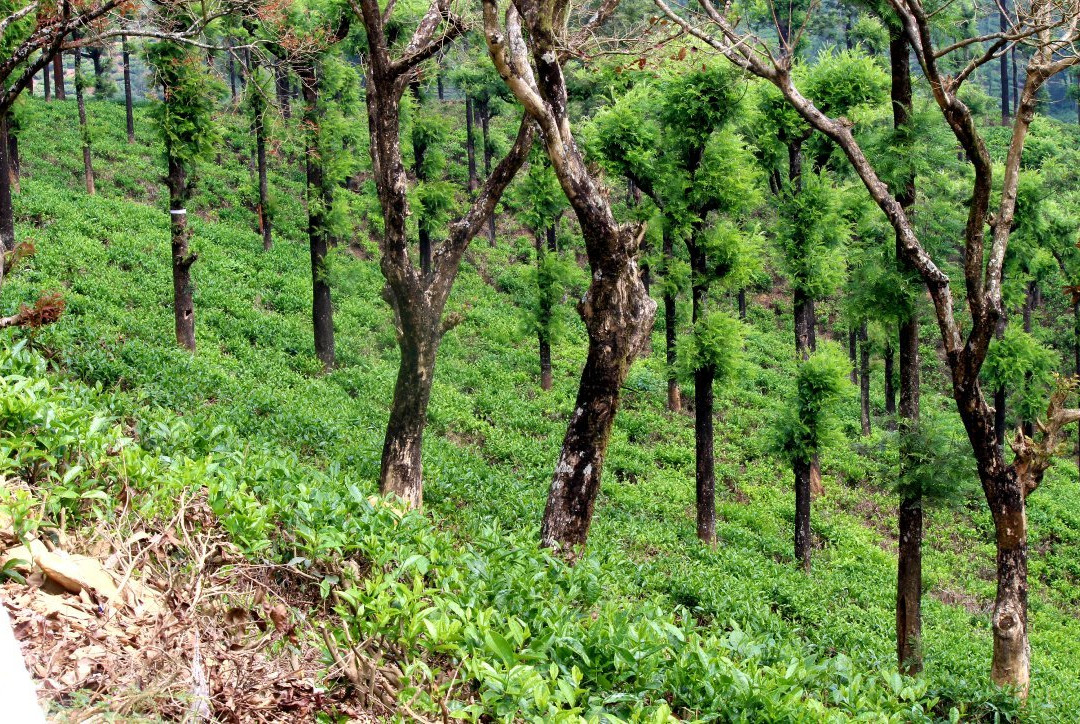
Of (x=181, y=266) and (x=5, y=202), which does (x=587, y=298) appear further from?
(x=5, y=202)

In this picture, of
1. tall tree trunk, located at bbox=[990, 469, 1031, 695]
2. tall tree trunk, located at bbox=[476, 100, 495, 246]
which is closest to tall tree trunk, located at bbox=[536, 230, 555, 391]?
tall tree trunk, located at bbox=[476, 100, 495, 246]

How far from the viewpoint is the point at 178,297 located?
57.0 ft

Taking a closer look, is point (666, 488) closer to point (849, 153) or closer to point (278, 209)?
point (849, 153)

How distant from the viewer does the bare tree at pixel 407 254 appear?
409 inches

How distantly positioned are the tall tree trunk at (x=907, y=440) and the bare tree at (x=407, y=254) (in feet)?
15.0

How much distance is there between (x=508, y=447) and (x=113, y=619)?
18.1 metres

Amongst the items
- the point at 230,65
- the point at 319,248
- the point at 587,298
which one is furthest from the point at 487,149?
the point at 587,298

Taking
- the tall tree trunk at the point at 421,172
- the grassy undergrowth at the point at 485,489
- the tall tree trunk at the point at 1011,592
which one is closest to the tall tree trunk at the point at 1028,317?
the grassy undergrowth at the point at 485,489

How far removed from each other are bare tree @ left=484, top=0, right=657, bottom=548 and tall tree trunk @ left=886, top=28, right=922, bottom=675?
3.81m

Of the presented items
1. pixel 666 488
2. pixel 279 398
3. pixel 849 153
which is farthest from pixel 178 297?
pixel 849 153

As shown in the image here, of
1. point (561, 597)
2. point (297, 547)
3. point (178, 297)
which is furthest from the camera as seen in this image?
point (178, 297)

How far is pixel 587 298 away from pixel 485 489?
22.5 ft

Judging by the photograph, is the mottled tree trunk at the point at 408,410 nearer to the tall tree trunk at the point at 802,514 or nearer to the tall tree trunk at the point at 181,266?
the tall tree trunk at the point at 181,266

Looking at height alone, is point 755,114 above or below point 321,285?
above
